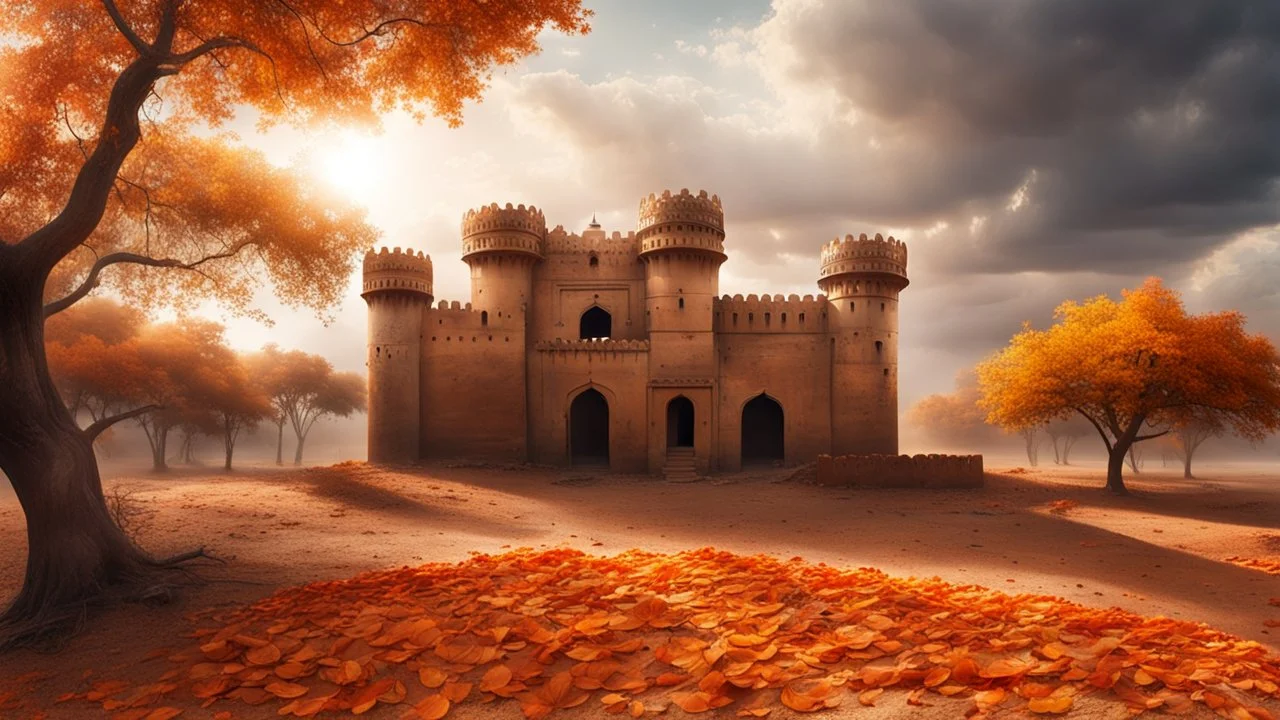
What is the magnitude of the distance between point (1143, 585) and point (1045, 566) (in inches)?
63.3

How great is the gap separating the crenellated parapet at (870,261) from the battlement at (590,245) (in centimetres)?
1034

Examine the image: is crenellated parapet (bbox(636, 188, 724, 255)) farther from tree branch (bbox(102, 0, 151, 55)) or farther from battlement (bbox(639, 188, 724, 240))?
tree branch (bbox(102, 0, 151, 55))

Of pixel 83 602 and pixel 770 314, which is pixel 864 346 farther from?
pixel 83 602

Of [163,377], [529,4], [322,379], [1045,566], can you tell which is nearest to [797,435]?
[1045,566]

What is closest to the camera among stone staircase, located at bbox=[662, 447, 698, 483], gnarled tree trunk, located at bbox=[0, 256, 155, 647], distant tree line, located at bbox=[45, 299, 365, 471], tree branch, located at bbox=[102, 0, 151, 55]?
gnarled tree trunk, located at bbox=[0, 256, 155, 647]

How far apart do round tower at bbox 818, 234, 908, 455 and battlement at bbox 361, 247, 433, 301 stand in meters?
19.9

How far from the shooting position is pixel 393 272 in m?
28.4

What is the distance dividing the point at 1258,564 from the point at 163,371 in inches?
1692

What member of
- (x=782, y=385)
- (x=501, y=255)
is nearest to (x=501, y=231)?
(x=501, y=255)

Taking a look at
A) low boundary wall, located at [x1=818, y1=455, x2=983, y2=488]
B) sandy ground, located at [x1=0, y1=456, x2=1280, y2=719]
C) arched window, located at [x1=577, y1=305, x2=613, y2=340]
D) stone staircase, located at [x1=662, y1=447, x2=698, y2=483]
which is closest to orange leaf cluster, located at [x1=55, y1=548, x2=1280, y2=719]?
sandy ground, located at [x1=0, y1=456, x2=1280, y2=719]

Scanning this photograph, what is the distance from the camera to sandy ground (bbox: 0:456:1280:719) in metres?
8.62

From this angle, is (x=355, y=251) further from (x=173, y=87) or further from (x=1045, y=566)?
(x=1045, y=566)

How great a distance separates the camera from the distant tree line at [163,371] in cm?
2994

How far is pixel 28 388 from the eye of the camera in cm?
794
